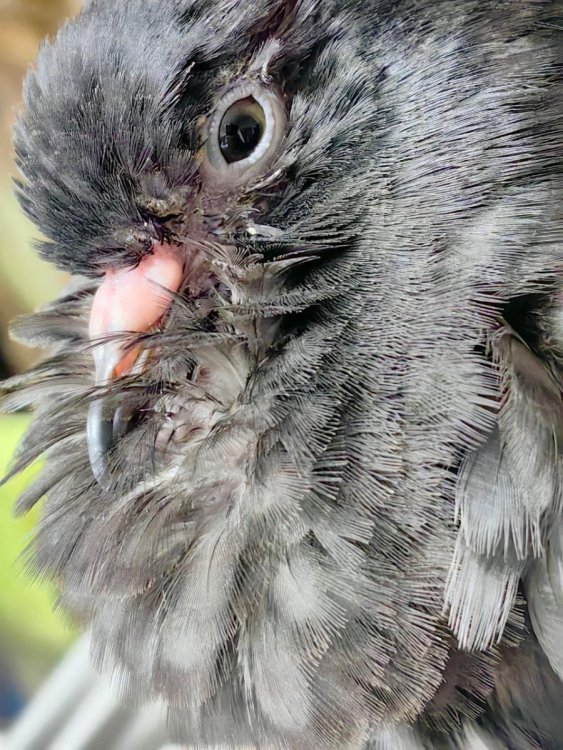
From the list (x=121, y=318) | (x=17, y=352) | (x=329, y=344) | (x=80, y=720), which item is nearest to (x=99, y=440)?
(x=121, y=318)

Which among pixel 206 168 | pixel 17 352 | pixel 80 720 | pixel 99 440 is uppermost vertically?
pixel 206 168

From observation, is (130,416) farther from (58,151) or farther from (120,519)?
(58,151)

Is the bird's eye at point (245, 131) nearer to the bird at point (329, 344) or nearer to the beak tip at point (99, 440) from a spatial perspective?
the bird at point (329, 344)

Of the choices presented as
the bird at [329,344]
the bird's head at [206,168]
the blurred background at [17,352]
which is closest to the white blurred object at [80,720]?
the blurred background at [17,352]

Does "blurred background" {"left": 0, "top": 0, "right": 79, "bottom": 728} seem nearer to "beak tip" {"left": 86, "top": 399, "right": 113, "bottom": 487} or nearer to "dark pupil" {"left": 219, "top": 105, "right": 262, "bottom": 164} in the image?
"beak tip" {"left": 86, "top": 399, "right": 113, "bottom": 487}

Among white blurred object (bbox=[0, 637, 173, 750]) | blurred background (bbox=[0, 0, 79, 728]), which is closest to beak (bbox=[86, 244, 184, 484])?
blurred background (bbox=[0, 0, 79, 728])

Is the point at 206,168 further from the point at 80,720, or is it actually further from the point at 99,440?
the point at 80,720
